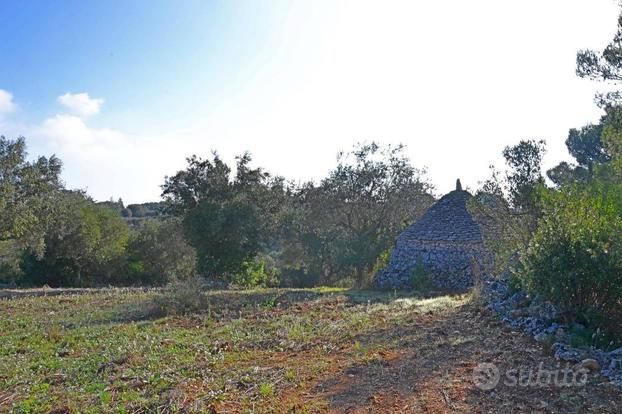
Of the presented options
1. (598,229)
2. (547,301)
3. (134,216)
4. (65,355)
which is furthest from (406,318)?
(134,216)

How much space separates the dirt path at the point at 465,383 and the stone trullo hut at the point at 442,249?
8804 mm

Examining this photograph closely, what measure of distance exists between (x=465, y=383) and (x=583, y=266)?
7.67 feet

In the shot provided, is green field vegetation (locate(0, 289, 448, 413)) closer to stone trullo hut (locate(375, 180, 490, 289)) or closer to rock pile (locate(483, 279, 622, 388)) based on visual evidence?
rock pile (locate(483, 279, 622, 388))

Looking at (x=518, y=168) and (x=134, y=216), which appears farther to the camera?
(x=134, y=216)

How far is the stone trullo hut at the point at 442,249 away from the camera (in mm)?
15250

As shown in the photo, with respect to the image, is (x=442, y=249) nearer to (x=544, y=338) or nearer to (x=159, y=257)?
(x=544, y=338)

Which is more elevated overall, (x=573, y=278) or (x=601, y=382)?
(x=573, y=278)

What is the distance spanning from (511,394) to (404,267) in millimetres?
12371

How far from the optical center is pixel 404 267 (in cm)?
1652

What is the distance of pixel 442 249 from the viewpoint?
1580 cm

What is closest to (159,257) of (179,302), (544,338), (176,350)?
(179,302)

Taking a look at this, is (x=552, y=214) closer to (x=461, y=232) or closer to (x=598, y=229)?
(x=598, y=229)

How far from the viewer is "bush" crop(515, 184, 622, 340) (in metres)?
5.61

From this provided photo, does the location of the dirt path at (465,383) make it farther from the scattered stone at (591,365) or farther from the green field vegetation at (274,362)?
the scattered stone at (591,365)
